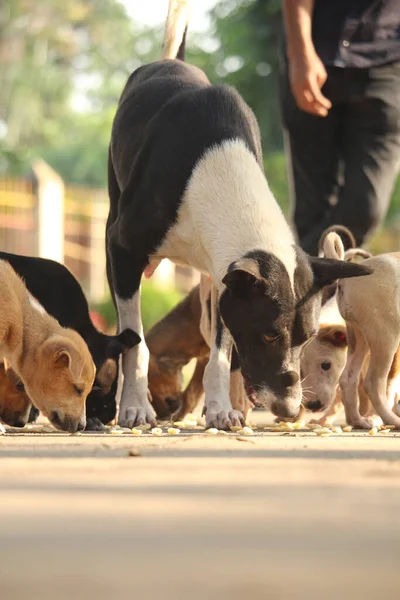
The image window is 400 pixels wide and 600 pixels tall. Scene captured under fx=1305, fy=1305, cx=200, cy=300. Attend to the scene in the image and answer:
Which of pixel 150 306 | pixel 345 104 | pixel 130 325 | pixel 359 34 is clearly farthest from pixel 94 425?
pixel 150 306

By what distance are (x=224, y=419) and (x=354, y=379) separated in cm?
76

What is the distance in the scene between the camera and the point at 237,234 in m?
6.03

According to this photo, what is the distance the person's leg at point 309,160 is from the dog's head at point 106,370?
1921 millimetres

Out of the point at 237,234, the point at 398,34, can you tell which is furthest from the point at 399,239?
the point at 237,234

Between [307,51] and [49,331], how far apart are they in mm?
2473

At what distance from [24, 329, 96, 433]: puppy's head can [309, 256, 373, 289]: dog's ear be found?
1.27 meters

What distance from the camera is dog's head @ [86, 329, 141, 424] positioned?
676cm

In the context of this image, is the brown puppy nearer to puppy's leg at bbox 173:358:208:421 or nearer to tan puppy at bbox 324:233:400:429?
puppy's leg at bbox 173:358:208:421

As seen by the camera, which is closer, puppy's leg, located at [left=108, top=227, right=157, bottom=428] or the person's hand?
puppy's leg, located at [left=108, top=227, right=157, bottom=428]

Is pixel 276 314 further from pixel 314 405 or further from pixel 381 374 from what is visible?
pixel 314 405

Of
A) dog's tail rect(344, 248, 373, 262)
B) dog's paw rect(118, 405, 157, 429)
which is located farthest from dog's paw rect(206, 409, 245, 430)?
dog's tail rect(344, 248, 373, 262)

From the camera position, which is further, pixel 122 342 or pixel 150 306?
pixel 150 306

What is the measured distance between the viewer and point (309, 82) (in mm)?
7836

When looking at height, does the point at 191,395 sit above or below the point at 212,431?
below
